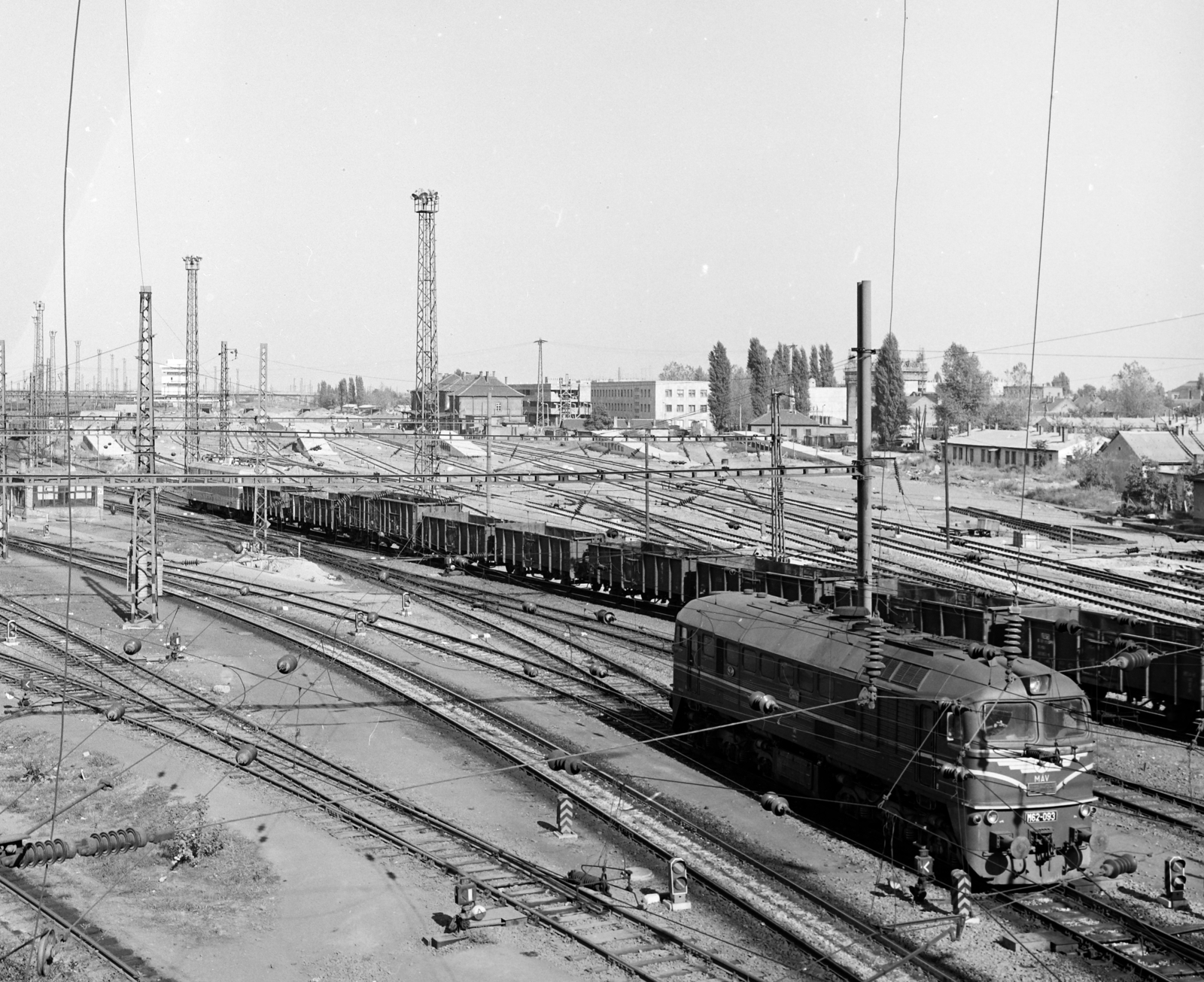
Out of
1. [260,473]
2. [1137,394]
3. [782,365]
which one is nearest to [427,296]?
[260,473]

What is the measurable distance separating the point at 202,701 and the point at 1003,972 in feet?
61.7

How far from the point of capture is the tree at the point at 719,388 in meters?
110

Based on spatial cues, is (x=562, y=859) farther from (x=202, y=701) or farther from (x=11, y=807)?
(x=202, y=701)

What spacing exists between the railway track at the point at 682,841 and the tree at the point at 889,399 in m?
77.0

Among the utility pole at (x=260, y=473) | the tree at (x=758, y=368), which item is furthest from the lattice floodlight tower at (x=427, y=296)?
the tree at (x=758, y=368)

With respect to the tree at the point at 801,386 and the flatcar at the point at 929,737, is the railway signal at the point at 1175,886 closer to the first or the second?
the flatcar at the point at 929,737

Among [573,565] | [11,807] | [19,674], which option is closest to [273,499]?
[573,565]

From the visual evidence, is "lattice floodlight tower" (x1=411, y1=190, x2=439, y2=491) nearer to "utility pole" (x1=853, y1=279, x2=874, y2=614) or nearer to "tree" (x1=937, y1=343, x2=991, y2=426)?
"utility pole" (x1=853, y1=279, x2=874, y2=614)

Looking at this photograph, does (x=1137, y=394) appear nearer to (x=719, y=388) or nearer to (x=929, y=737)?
(x=719, y=388)

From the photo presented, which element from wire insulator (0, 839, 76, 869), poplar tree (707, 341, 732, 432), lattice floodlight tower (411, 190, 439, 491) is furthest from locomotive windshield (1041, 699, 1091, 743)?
poplar tree (707, 341, 732, 432)

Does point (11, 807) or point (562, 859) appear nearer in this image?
point (562, 859)

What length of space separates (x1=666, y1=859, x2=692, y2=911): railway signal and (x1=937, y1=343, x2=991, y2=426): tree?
100 meters

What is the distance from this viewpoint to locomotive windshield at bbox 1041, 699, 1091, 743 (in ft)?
48.4

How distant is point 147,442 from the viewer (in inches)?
1340
